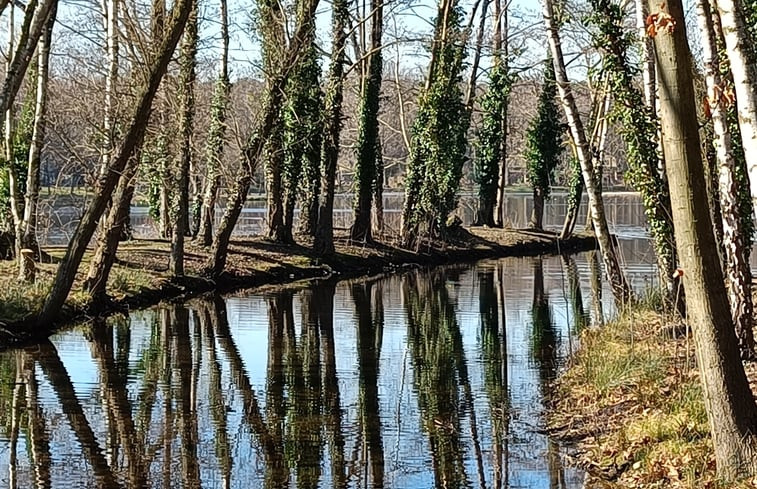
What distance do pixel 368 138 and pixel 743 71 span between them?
28.1m

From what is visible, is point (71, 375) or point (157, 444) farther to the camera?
point (71, 375)

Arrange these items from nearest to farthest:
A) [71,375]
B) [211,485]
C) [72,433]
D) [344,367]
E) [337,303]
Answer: [211,485]
[72,433]
[71,375]
[344,367]
[337,303]

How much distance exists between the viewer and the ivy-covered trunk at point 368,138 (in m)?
34.9

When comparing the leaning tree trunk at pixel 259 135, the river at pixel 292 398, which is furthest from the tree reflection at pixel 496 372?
the leaning tree trunk at pixel 259 135

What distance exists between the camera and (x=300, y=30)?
2653cm

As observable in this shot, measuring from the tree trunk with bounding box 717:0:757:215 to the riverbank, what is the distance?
486 inches

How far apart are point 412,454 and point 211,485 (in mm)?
2042

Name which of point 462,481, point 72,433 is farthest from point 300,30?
point 462,481

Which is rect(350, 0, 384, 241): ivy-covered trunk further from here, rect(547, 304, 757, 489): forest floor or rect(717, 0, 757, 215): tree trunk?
rect(717, 0, 757, 215): tree trunk

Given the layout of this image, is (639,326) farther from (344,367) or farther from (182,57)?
(182,57)

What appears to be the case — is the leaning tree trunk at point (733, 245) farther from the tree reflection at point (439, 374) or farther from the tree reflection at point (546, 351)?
the tree reflection at point (439, 374)

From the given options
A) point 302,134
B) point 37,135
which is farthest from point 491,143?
point 37,135

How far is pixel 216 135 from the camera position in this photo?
96.3 ft

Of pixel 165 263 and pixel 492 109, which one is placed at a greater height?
pixel 492 109
